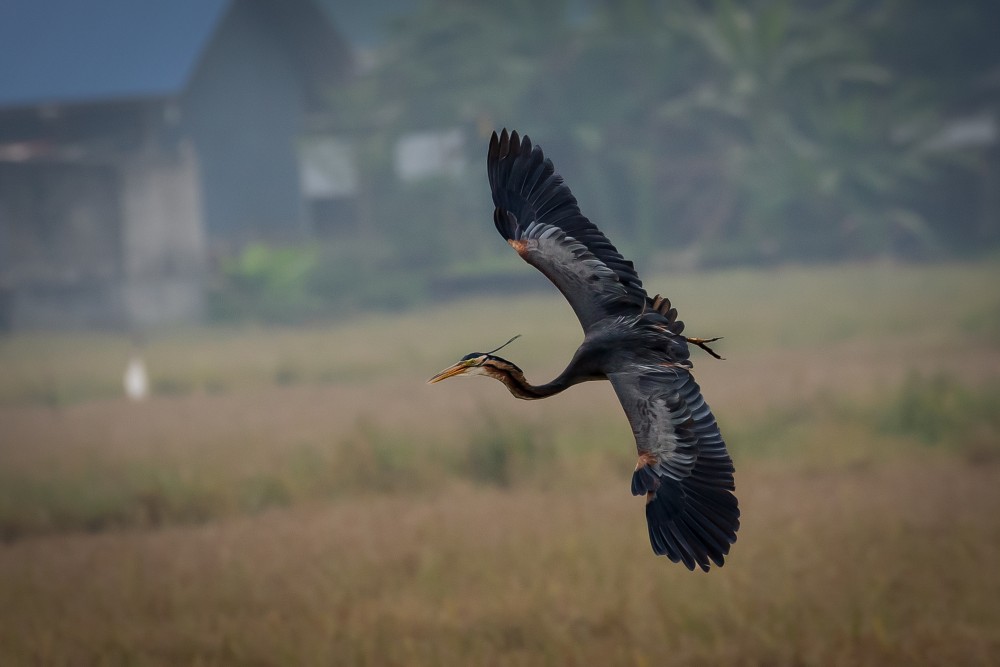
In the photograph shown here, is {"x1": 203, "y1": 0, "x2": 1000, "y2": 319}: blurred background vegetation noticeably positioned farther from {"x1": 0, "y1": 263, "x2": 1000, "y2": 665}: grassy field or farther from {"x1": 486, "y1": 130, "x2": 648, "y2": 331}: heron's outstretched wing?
{"x1": 486, "y1": 130, "x2": 648, "y2": 331}: heron's outstretched wing

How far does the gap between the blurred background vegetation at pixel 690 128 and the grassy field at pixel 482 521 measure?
11.5 meters

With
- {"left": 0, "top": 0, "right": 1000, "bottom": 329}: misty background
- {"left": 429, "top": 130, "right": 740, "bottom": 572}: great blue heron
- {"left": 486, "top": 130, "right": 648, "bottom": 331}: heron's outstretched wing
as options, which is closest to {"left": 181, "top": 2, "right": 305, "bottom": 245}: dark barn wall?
{"left": 0, "top": 0, "right": 1000, "bottom": 329}: misty background

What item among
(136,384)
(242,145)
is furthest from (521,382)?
(242,145)

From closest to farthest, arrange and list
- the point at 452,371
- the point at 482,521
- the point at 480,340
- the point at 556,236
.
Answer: the point at 452,371 → the point at 556,236 → the point at 482,521 → the point at 480,340

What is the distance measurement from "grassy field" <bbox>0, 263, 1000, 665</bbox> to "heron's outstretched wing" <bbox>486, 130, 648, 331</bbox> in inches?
101

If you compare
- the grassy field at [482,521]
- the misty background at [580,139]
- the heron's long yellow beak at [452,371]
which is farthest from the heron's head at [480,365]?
the misty background at [580,139]

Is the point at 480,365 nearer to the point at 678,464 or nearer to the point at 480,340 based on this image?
the point at 678,464

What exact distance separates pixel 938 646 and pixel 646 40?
73.7 feet

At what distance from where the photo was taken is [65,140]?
21.3m

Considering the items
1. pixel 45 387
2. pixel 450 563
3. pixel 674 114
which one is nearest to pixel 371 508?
pixel 450 563

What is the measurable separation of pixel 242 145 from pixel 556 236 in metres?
23.5

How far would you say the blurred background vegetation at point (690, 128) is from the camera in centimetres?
2506

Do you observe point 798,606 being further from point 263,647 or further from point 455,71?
point 455,71

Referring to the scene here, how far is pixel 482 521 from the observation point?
7.30 metres
